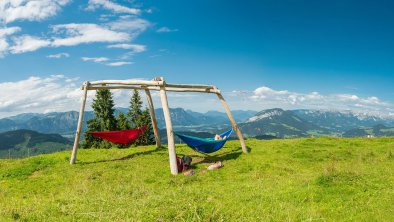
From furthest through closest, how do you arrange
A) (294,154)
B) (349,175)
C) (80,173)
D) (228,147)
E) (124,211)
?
(228,147) < (294,154) < (80,173) < (349,175) < (124,211)

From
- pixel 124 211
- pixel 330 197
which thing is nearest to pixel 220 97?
pixel 330 197

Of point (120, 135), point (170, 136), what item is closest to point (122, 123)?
point (120, 135)

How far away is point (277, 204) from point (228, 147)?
14.1 meters

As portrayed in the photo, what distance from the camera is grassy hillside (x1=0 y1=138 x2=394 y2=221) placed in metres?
6.67

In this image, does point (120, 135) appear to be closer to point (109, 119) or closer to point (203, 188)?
point (203, 188)

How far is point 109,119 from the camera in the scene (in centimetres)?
5750

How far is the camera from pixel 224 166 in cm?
1557

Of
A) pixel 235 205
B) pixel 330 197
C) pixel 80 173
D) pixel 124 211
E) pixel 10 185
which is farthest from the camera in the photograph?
pixel 80 173

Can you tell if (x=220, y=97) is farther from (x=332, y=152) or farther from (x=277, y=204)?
(x=277, y=204)

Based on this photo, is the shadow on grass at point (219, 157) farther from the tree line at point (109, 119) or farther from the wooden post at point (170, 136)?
the tree line at point (109, 119)


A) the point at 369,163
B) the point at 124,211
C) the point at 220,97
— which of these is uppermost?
the point at 220,97

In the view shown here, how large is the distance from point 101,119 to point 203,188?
50.6 meters

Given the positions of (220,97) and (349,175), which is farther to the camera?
(220,97)

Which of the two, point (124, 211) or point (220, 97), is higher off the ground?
point (220, 97)
